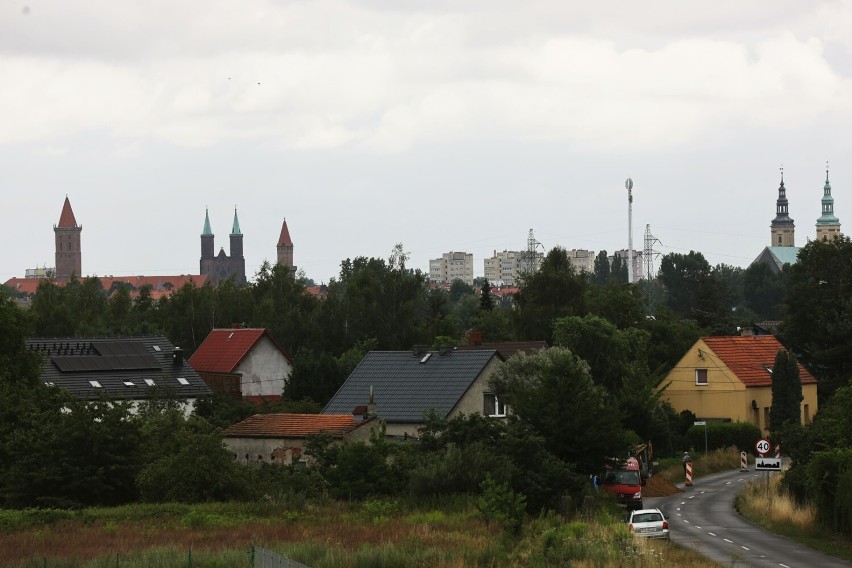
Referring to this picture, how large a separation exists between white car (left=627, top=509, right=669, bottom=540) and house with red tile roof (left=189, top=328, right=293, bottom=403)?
1714 inches

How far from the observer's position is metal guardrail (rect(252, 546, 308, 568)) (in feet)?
66.8

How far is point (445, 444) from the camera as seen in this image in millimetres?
36062

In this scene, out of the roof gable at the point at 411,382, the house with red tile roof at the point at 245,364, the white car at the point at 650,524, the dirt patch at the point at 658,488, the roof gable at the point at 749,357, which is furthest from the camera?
the house with red tile roof at the point at 245,364

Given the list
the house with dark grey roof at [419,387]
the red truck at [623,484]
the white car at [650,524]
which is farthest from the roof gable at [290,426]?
the white car at [650,524]

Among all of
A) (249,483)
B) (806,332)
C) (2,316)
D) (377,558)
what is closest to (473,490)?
(249,483)

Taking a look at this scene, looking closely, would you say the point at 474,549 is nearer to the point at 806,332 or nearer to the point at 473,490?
the point at 473,490

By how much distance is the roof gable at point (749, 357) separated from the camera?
219 ft

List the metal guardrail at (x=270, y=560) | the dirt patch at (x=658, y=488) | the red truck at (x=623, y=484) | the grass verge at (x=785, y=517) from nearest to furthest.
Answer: the metal guardrail at (x=270, y=560) < the grass verge at (x=785, y=517) < the red truck at (x=623, y=484) < the dirt patch at (x=658, y=488)

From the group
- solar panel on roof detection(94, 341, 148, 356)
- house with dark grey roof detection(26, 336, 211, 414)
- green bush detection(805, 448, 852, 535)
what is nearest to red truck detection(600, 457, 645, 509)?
green bush detection(805, 448, 852, 535)

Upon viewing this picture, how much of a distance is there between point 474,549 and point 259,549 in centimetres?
371

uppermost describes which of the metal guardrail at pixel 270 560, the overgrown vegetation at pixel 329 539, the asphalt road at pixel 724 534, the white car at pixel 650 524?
the metal guardrail at pixel 270 560

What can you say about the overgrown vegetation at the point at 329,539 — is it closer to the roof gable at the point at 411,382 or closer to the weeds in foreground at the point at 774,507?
the weeds in foreground at the point at 774,507

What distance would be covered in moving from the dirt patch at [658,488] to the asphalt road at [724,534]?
0.49m

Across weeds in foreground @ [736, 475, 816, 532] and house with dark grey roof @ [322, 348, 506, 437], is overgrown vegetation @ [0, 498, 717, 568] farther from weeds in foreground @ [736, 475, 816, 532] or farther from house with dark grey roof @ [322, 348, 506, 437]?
house with dark grey roof @ [322, 348, 506, 437]
